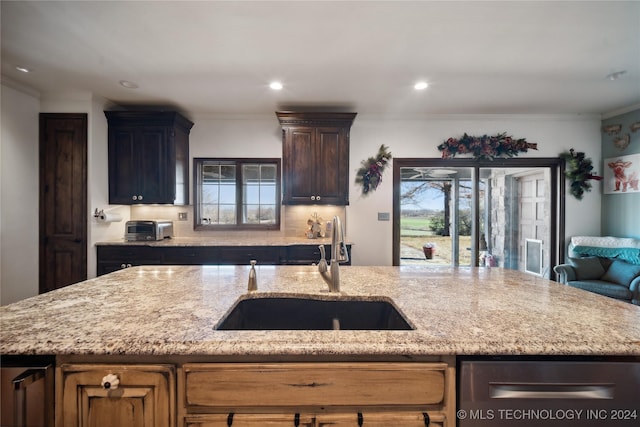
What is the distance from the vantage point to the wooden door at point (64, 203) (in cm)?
319

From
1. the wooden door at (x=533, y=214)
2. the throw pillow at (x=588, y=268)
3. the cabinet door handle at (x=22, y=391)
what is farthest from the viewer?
the wooden door at (x=533, y=214)

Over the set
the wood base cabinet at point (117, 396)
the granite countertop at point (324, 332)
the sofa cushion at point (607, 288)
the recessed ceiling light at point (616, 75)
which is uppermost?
the recessed ceiling light at point (616, 75)

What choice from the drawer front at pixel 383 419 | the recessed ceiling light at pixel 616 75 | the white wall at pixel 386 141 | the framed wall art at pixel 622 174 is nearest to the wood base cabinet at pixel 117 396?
the drawer front at pixel 383 419

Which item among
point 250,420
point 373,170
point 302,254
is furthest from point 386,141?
point 250,420

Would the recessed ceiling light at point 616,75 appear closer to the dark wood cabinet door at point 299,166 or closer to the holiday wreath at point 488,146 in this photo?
the holiday wreath at point 488,146

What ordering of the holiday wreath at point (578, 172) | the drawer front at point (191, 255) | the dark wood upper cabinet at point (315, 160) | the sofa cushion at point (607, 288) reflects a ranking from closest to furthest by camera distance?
the sofa cushion at point (607, 288), the drawer front at point (191, 255), the dark wood upper cabinet at point (315, 160), the holiday wreath at point (578, 172)

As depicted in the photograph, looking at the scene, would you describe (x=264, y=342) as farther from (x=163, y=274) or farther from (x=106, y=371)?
(x=163, y=274)

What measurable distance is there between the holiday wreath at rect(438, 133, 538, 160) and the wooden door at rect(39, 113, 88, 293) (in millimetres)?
4609

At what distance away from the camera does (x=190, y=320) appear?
39.3 inches

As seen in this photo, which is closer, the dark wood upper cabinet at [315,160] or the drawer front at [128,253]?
the drawer front at [128,253]

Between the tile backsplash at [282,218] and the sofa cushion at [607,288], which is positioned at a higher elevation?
the tile backsplash at [282,218]

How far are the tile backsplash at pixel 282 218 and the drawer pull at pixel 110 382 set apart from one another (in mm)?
3133

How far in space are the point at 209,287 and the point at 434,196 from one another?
3.66 m

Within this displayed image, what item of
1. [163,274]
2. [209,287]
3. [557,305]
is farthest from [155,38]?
[557,305]
